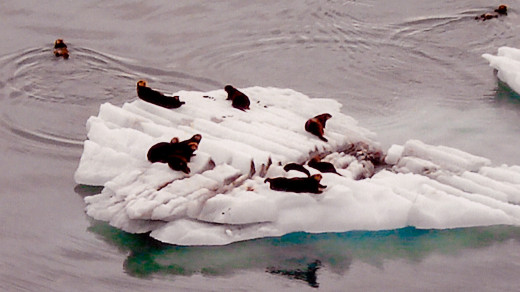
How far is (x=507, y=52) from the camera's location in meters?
8.70

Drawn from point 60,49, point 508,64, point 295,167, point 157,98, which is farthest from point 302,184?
point 60,49

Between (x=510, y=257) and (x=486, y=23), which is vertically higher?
(x=486, y=23)

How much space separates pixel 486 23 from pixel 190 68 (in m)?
3.11

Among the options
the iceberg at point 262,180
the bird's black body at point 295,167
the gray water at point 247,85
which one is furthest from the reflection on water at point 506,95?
the bird's black body at point 295,167

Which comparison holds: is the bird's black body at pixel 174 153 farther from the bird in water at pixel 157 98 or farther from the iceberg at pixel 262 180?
the bird in water at pixel 157 98

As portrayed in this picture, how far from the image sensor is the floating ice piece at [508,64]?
8.31 meters

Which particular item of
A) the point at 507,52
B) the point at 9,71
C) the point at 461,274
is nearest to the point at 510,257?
the point at 461,274

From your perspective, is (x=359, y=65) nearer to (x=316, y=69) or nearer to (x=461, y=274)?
(x=316, y=69)

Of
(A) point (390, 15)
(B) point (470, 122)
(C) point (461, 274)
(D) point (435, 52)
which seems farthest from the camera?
(A) point (390, 15)

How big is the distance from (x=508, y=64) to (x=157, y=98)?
3.18 m

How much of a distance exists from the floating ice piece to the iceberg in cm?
135

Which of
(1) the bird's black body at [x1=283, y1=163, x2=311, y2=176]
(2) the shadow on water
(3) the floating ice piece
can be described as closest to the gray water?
(2) the shadow on water

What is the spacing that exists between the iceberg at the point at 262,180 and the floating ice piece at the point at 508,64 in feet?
4.43

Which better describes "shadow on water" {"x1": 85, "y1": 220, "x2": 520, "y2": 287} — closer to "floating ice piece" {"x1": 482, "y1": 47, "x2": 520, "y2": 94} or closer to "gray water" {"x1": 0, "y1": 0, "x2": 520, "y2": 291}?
"gray water" {"x1": 0, "y1": 0, "x2": 520, "y2": 291}
